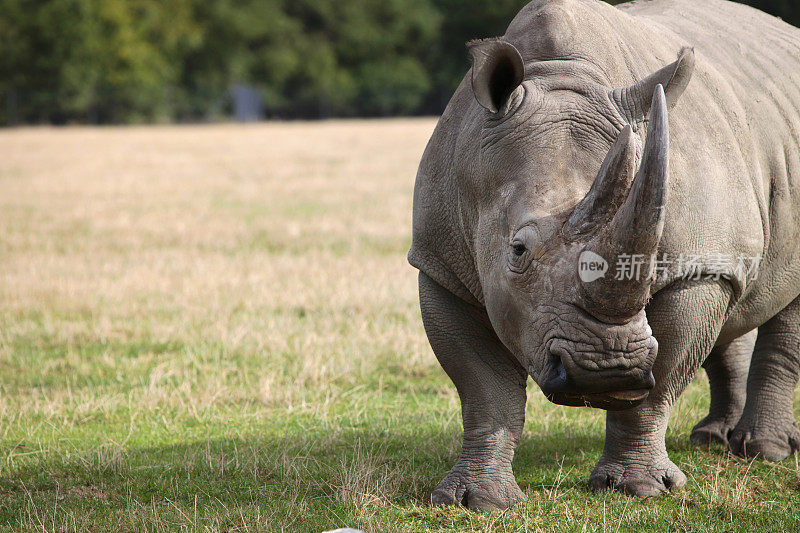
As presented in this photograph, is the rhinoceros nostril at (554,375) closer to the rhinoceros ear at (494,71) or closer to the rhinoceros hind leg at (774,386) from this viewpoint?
the rhinoceros ear at (494,71)

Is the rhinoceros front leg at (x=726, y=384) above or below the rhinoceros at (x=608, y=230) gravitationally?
below

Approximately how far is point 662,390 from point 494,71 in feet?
5.57

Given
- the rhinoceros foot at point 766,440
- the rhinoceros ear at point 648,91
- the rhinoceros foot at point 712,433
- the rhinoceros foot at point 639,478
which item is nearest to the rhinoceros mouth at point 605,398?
the rhinoceros foot at point 639,478

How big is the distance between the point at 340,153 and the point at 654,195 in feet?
78.6

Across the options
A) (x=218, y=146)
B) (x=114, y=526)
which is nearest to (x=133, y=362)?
(x=114, y=526)

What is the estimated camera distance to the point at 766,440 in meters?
5.31

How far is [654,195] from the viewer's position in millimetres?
3307

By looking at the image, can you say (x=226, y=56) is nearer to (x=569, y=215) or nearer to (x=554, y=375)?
(x=569, y=215)

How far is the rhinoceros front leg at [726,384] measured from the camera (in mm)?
5702

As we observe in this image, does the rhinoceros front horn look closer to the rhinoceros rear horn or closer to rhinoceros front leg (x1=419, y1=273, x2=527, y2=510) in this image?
the rhinoceros rear horn

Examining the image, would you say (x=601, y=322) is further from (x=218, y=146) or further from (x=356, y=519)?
(x=218, y=146)

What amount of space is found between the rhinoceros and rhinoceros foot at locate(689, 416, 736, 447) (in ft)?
0.45

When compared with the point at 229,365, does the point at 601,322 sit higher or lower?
higher

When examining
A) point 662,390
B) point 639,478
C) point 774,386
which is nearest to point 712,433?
point 774,386
